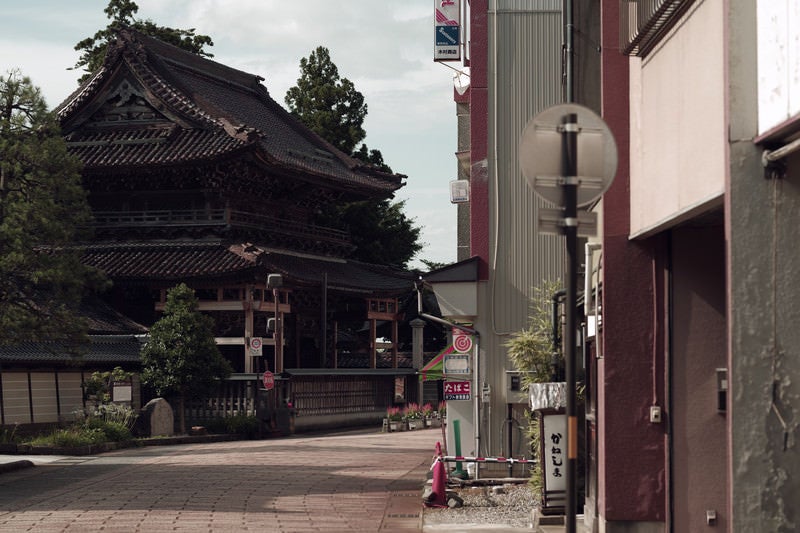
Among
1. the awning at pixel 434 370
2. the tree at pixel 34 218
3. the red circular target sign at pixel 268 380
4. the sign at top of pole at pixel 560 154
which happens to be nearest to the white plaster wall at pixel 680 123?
the sign at top of pole at pixel 560 154

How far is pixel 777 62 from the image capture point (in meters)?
7.70

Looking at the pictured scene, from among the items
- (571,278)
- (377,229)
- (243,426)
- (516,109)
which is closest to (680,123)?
(571,278)

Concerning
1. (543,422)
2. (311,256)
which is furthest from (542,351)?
(311,256)

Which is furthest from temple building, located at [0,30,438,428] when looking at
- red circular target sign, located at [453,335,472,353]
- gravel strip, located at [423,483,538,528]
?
gravel strip, located at [423,483,538,528]

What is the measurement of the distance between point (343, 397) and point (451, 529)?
30.1 metres

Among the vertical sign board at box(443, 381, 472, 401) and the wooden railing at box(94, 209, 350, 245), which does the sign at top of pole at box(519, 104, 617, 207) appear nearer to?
the vertical sign board at box(443, 381, 472, 401)

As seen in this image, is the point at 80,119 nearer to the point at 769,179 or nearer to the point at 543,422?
the point at 543,422

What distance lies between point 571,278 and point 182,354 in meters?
30.4

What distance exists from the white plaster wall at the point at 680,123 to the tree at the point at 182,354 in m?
26.5

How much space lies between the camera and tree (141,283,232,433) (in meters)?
36.8

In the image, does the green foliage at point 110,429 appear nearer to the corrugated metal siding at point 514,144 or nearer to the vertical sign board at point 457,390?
the vertical sign board at point 457,390

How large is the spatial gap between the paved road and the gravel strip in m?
0.44

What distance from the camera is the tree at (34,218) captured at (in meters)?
25.3

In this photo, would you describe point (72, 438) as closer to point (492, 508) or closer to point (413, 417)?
point (413, 417)
